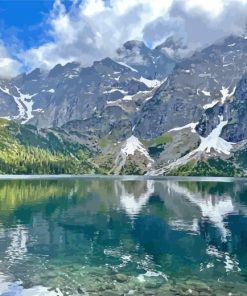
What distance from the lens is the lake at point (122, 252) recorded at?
5862 cm

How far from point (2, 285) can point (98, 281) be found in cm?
1284

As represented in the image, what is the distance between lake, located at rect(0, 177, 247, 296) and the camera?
58625 millimetres

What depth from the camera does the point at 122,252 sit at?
80.8 m

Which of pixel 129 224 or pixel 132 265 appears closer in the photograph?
pixel 132 265

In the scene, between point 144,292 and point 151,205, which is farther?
point 151,205

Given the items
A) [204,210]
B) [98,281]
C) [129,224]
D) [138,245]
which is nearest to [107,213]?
[129,224]

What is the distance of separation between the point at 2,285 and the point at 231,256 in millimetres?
40683

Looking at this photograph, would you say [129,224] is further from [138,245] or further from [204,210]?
[204,210]

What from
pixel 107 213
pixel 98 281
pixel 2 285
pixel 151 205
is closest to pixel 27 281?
pixel 2 285

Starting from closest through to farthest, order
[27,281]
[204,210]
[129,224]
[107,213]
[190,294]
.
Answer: [190,294] → [27,281] → [129,224] → [107,213] → [204,210]

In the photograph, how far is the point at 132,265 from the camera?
70.0m

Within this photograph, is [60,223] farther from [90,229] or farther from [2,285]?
[2,285]

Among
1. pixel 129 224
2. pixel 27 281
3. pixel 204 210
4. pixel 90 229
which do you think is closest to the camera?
pixel 27 281

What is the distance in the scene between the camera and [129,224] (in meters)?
117
